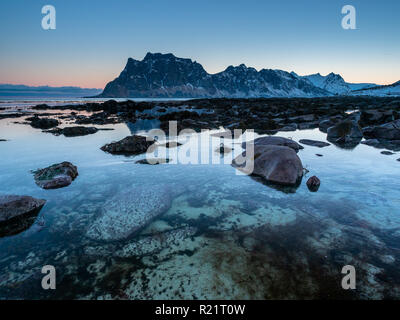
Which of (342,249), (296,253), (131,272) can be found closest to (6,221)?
(131,272)

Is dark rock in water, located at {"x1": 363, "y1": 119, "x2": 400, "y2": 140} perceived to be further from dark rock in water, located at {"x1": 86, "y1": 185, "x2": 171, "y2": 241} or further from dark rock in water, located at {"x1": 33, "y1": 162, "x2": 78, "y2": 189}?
dark rock in water, located at {"x1": 33, "y1": 162, "x2": 78, "y2": 189}

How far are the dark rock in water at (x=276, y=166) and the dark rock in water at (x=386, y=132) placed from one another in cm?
1339

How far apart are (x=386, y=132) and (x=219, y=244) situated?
773 inches

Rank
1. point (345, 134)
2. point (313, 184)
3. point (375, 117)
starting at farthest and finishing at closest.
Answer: point (375, 117)
point (345, 134)
point (313, 184)

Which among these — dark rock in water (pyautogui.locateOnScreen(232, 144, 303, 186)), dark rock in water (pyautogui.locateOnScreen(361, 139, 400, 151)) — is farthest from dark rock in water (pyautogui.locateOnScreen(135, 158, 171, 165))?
dark rock in water (pyautogui.locateOnScreen(361, 139, 400, 151))

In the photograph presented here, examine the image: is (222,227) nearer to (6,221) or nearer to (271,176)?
(271,176)

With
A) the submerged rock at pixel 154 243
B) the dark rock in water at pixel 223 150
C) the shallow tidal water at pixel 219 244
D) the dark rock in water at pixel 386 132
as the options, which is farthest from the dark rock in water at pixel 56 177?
the dark rock in water at pixel 386 132

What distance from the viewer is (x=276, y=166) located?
828 cm

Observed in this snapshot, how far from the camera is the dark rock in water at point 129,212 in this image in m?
5.04

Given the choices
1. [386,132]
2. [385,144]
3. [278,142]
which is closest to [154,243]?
[278,142]

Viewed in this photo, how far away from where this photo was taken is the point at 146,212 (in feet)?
19.5

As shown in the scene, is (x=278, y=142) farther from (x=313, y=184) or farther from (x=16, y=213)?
(x=16, y=213)

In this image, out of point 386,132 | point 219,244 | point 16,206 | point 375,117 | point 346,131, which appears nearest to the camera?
point 219,244

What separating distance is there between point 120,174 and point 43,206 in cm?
326
